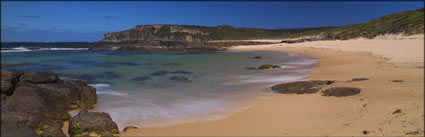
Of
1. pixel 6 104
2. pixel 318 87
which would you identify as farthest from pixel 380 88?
pixel 6 104

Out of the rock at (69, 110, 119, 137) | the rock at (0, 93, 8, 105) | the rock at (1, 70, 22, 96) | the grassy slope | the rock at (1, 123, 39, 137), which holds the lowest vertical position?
the rock at (69, 110, 119, 137)

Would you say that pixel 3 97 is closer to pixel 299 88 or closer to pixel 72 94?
pixel 72 94

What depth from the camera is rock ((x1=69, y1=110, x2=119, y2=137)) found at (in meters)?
5.77

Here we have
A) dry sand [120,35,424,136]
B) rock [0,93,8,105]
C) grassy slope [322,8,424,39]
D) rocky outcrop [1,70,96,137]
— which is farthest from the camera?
grassy slope [322,8,424,39]

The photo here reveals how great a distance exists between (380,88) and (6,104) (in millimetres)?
9355

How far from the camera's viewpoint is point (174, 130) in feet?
20.2

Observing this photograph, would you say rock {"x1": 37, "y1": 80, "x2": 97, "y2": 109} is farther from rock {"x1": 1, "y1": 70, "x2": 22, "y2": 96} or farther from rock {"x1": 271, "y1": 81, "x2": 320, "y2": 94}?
rock {"x1": 271, "y1": 81, "x2": 320, "y2": 94}

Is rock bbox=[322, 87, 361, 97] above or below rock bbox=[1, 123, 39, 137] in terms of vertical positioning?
above

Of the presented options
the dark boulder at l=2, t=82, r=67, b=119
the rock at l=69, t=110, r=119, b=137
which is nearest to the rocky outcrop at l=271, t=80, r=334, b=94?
the rock at l=69, t=110, r=119, b=137

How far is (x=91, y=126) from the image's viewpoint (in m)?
5.79

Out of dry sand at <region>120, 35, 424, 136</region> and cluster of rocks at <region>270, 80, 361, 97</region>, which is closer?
dry sand at <region>120, 35, 424, 136</region>

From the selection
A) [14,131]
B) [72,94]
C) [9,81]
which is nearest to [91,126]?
[14,131]

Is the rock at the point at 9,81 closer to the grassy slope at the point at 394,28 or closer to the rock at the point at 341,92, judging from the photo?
the rock at the point at 341,92

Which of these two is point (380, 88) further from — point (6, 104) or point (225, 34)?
point (225, 34)
